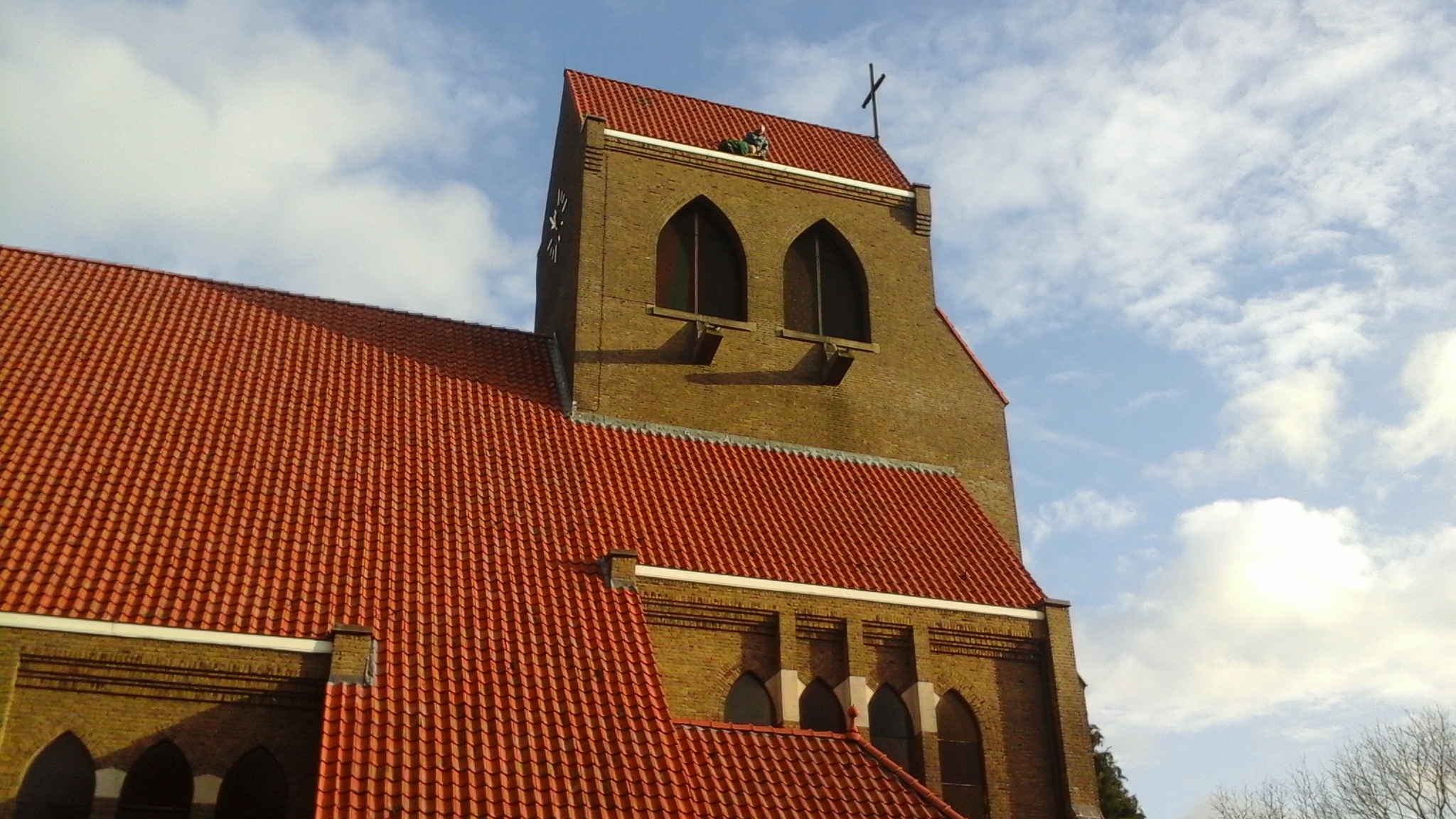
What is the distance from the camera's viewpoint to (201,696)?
12.8 meters

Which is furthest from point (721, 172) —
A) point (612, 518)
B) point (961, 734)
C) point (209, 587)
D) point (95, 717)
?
point (95, 717)

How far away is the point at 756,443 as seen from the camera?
20078 millimetres

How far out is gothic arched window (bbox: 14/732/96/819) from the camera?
12.0 m

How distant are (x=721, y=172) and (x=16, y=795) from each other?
14.7m

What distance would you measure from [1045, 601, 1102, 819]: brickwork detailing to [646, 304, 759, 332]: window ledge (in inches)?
272

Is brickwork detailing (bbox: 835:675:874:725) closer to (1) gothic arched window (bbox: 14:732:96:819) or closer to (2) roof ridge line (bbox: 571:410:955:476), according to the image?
(2) roof ridge line (bbox: 571:410:955:476)

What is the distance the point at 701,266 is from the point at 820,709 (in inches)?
338

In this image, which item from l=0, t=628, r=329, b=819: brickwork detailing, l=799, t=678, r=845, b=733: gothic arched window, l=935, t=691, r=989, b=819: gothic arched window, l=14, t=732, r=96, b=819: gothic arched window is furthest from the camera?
l=935, t=691, r=989, b=819: gothic arched window

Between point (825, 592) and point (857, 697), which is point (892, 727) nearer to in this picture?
point (857, 697)

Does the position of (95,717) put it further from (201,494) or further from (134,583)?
(201,494)

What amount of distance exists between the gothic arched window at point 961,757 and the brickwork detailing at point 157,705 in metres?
8.05

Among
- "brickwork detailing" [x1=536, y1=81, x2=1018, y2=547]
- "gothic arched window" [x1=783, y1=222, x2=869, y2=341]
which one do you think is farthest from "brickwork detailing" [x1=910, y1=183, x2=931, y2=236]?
"gothic arched window" [x1=783, y1=222, x2=869, y2=341]

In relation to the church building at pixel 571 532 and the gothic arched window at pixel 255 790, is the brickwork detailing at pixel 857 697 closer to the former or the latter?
the church building at pixel 571 532

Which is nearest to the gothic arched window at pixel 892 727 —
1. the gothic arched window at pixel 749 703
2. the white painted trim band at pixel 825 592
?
the white painted trim band at pixel 825 592
